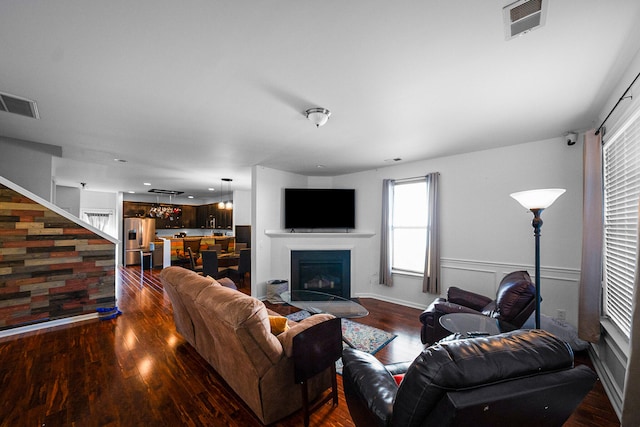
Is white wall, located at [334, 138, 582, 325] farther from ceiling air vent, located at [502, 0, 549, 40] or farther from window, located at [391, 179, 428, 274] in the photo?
ceiling air vent, located at [502, 0, 549, 40]

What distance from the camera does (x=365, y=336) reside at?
326cm

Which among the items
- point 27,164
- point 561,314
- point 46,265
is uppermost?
point 27,164

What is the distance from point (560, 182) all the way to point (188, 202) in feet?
35.7

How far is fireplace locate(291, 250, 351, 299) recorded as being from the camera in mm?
5055

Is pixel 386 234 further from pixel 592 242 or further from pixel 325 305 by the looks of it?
pixel 592 242

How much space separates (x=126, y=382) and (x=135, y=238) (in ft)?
24.3

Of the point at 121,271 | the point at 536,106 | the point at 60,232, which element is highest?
the point at 536,106

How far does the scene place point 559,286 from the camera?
3.22 m

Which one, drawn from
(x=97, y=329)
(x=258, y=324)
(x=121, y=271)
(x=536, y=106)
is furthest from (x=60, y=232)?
(x=536, y=106)

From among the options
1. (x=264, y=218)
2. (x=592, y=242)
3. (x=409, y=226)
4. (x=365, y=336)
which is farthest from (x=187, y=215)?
(x=592, y=242)

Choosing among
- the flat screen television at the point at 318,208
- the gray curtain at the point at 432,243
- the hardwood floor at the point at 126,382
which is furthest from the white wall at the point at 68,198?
the gray curtain at the point at 432,243

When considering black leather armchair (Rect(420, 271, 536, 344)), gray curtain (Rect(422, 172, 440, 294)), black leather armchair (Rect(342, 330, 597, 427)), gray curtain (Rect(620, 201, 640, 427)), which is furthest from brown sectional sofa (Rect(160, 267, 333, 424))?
gray curtain (Rect(422, 172, 440, 294))

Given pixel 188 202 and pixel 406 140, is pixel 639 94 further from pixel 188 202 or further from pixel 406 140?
pixel 188 202

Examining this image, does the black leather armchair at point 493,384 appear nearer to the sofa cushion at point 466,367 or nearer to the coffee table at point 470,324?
the sofa cushion at point 466,367
